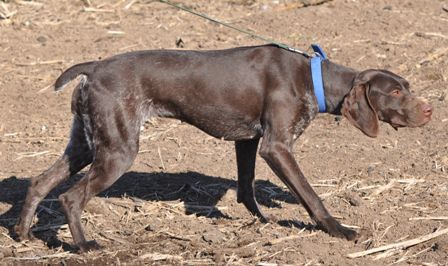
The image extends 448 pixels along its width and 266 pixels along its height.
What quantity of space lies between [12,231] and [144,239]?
3.55 feet

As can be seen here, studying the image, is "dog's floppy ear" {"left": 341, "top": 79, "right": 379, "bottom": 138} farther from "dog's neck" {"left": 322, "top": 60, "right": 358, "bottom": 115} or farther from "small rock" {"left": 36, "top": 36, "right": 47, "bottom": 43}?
"small rock" {"left": 36, "top": 36, "right": 47, "bottom": 43}

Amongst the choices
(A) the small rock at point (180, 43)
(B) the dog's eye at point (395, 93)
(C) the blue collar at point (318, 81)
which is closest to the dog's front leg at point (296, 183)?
(C) the blue collar at point (318, 81)

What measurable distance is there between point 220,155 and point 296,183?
2363mm

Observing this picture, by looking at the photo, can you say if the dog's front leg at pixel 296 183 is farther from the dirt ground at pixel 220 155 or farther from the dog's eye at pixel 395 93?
the dog's eye at pixel 395 93

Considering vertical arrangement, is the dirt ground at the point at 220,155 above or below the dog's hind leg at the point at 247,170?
below

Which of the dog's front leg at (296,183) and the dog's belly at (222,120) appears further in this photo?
the dog's belly at (222,120)

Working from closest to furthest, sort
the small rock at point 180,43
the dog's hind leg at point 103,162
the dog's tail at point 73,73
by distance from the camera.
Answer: the dog's hind leg at point 103,162 → the dog's tail at point 73,73 → the small rock at point 180,43

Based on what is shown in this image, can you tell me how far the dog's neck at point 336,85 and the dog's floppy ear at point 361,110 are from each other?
0.14 m

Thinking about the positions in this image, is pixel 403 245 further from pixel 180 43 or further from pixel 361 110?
pixel 180 43

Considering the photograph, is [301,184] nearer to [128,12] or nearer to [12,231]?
[12,231]

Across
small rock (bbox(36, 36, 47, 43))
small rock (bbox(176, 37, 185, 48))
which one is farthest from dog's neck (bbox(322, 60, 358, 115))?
small rock (bbox(36, 36, 47, 43))

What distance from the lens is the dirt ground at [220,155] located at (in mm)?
7395

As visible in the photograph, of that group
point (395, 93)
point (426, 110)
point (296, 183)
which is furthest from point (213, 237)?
point (426, 110)

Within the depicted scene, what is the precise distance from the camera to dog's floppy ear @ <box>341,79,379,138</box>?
24.6ft
